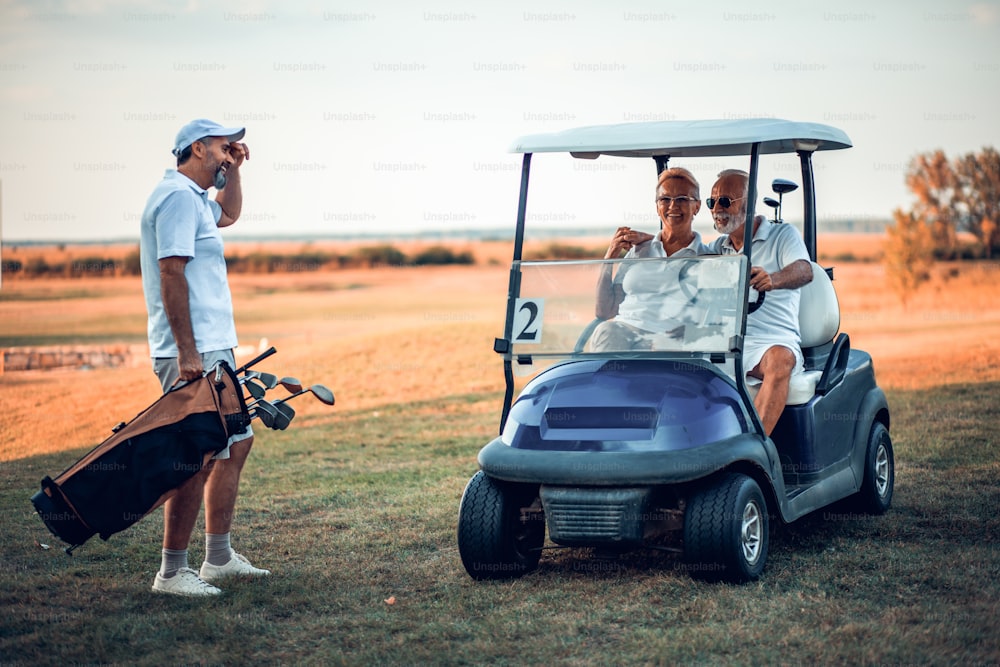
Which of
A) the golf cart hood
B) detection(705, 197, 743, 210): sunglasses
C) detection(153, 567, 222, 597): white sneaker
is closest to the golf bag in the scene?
detection(153, 567, 222, 597): white sneaker

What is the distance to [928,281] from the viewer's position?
89.6 feet

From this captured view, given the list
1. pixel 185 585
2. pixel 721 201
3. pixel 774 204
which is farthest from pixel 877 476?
pixel 185 585

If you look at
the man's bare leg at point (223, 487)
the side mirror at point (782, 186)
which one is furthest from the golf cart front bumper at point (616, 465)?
the side mirror at point (782, 186)

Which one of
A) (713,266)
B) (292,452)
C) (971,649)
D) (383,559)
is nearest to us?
(971,649)

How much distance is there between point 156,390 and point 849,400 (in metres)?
9.16

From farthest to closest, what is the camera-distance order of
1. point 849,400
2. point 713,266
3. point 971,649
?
point 849,400 < point 713,266 < point 971,649

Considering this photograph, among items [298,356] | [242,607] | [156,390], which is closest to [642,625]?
[242,607]

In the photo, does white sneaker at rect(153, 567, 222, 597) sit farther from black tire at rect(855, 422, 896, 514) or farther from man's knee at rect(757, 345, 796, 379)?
black tire at rect(855, 422, 896, 514)

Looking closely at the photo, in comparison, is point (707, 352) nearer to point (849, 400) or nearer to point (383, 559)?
point (849, 400)

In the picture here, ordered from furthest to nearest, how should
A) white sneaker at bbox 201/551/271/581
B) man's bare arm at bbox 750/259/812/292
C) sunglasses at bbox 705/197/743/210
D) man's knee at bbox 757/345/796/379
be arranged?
sunglasses at bbox 705/197/743/210 < man's bare arm at bbox 750/259/812/292 < man's knee at bbox 757/345/796/379 < white sneaker at bbox 201/551/271/581

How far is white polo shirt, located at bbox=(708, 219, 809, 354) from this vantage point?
5.03 metres

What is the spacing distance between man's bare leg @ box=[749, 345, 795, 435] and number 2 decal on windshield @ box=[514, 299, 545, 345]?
96 centimetres

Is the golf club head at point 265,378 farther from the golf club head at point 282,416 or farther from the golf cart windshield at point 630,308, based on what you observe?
the golf cart windshield at point 630,308

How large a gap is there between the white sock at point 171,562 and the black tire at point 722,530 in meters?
1.92
